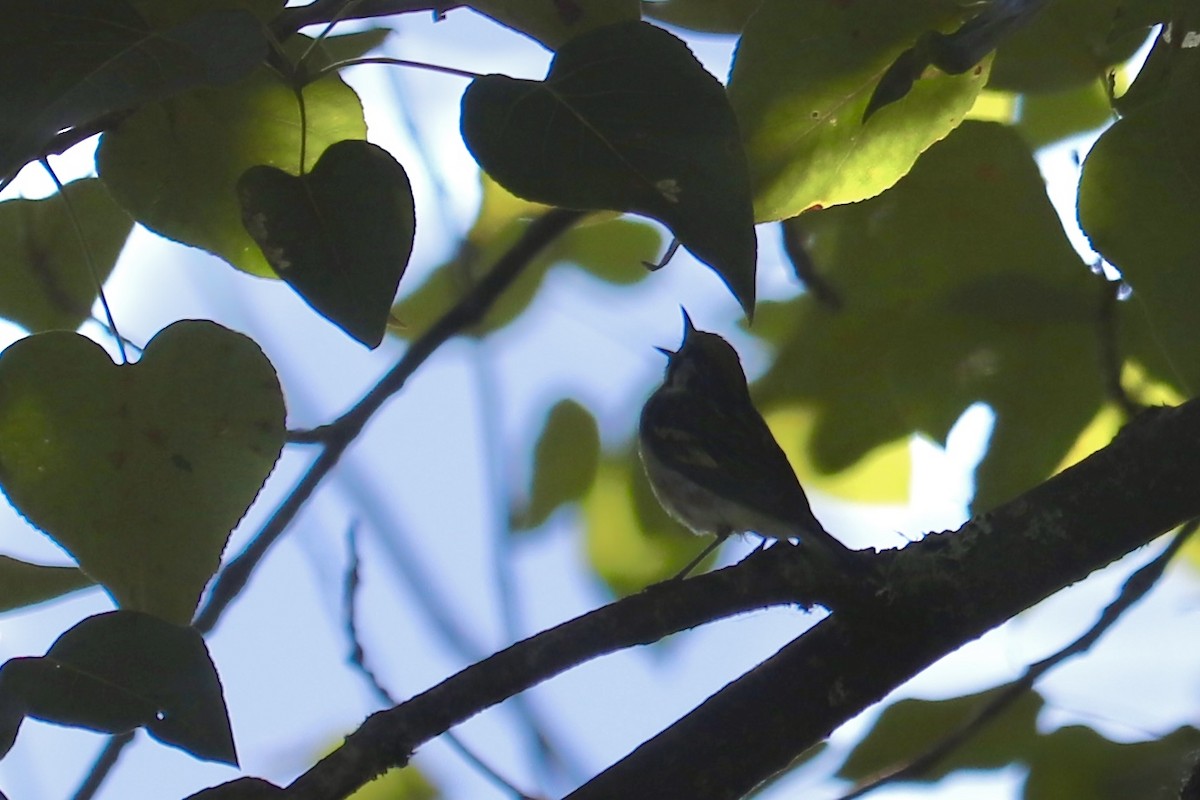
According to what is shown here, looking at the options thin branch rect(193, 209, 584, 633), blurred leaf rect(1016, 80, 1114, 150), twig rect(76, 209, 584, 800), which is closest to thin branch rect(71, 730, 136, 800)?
twig rect(76, 209, 584, 800)

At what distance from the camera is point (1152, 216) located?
3.10ft

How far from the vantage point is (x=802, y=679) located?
0.92m

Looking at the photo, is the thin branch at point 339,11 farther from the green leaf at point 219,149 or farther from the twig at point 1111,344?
the twig at point 1111,344

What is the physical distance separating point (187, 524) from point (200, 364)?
0.12 meters

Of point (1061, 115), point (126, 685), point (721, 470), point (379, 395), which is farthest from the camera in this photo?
point (721, 470)

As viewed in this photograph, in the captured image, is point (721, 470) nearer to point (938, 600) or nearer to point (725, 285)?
point (938, 600)

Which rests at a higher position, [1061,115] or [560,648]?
[1061,115]

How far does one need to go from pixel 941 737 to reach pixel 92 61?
0.85m

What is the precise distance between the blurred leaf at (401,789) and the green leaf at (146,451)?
41 centimetres

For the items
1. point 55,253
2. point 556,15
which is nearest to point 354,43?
point 556,15

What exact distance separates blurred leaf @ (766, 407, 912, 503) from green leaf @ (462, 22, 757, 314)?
387 millimetres

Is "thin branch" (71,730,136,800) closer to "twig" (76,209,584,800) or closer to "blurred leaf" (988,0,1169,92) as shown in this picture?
"twig" (76,209,584,800)

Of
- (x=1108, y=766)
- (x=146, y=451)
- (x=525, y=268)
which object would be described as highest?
(x=525, y=268)

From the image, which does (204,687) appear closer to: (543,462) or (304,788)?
(304,788)
